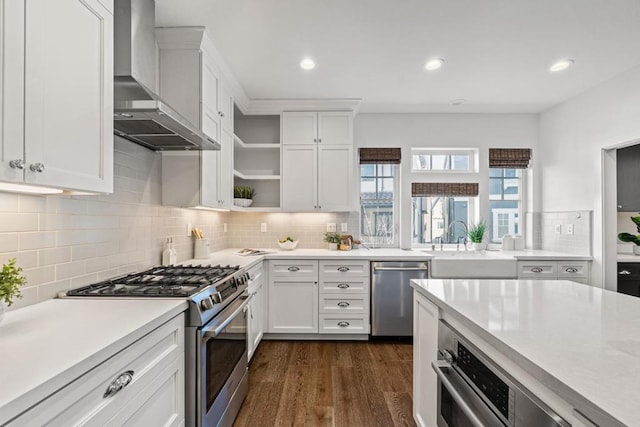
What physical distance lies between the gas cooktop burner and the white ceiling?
1680 millimetres

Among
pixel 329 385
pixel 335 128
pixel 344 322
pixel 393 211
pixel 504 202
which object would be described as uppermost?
pixel 335 128

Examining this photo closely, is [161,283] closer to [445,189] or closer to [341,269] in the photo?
[341,269]

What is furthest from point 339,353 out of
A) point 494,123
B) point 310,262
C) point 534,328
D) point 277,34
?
point 494,123

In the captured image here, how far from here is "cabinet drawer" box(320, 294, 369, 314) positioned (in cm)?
337

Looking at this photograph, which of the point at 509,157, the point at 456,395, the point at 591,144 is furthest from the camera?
the point at 509,157

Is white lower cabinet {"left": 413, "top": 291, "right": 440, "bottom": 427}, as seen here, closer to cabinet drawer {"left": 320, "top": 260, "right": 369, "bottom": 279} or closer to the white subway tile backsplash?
cabinet drawer {"left": 320, "top": 260, "right": 369, "bottom": 279}

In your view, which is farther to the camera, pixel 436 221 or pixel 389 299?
pixel 436 221

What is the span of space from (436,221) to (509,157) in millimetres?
1205

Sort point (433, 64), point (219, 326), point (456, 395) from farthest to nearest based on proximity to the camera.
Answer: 1. point (433, 64)
2. point (219, 326)
3. point (456, 395)

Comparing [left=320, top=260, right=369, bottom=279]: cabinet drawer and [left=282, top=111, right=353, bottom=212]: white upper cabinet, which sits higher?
[left=282, top=111, right=353, bottom=212]: white upper cabinet

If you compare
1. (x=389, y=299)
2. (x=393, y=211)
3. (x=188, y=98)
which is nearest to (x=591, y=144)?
(x=393, y=211)

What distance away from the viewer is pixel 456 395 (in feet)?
4.11

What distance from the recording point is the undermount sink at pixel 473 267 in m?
3.40

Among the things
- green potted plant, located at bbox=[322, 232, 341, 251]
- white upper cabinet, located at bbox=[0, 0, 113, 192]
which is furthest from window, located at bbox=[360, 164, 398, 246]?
white upper cabinet, located at bbox=[0, 0, 113, 192]
